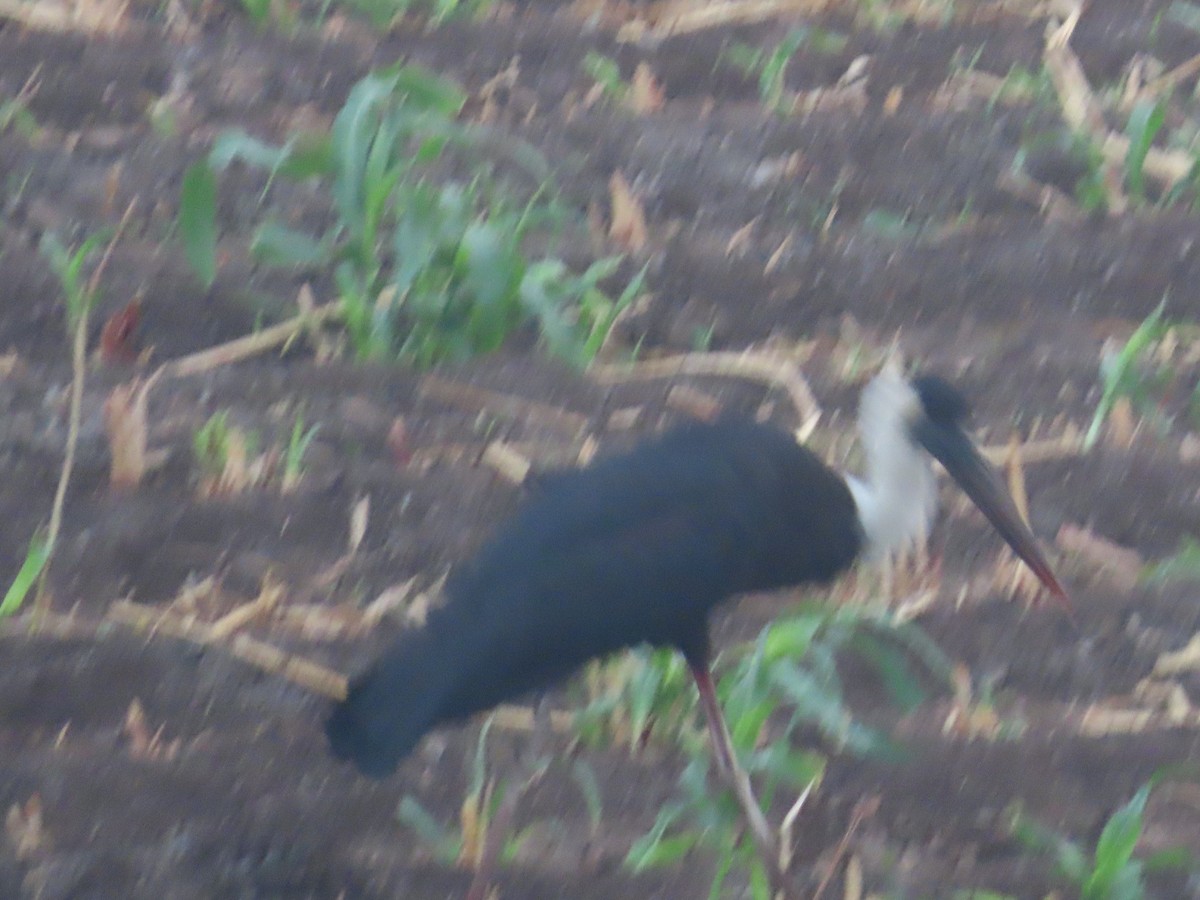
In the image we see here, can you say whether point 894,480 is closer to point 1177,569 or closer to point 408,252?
point 1177,569

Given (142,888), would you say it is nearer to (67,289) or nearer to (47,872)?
(47,872)

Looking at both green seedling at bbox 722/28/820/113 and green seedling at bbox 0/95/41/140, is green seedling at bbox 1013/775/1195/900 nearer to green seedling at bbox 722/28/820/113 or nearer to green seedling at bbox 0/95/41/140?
green seedling at bbox 722/28/820/113

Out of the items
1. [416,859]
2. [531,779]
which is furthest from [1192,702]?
[416,859]

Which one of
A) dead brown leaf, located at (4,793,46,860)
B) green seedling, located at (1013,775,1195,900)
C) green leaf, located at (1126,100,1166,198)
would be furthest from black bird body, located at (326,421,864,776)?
green leaf, located at (1126,100,1166,198)

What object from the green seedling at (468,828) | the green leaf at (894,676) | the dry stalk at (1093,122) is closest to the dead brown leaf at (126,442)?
the green seedling at (468,828)

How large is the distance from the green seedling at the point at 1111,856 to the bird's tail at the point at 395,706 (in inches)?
35.2

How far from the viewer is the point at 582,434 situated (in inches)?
134

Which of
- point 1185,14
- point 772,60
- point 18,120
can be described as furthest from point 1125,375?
point 18,120

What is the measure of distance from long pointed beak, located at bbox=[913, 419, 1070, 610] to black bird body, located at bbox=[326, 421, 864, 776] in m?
0.30

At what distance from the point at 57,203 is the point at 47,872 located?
1.62 metres

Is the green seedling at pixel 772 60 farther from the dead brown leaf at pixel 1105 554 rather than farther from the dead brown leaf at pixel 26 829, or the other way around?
the dead brown leaf at pixel 26 829

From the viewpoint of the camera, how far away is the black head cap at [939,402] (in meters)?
3.10

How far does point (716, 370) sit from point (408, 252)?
24.4 inches

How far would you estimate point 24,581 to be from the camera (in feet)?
9.20
